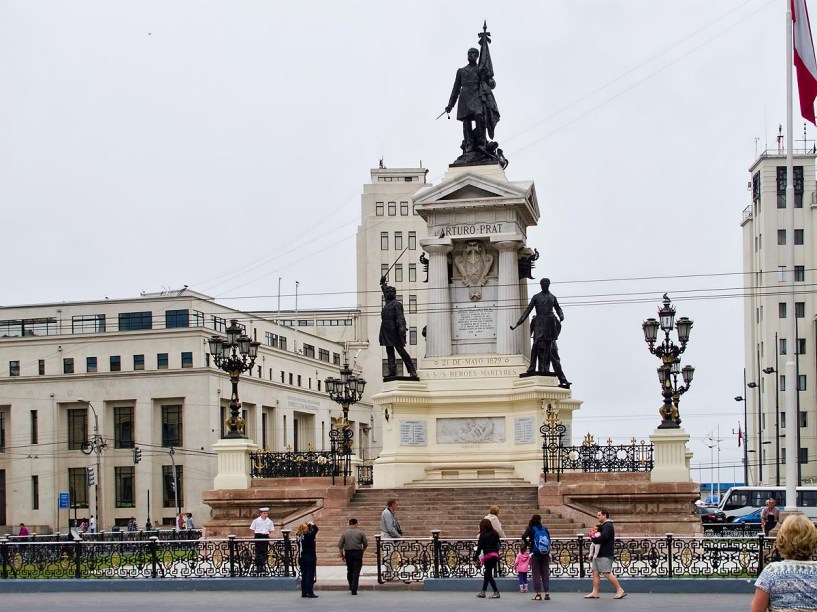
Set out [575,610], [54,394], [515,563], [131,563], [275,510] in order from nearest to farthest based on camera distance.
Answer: [575,610] → [515,563] → [131,563] → [275,510] → [54,394]

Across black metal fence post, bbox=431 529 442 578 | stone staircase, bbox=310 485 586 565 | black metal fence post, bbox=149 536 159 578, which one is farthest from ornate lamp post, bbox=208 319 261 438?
black metal fence post, bbox=431 529 442 578

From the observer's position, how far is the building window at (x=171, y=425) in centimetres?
8906

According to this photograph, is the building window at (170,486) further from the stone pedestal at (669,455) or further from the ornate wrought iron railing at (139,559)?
the ornate wrought iron railing at (139,559)

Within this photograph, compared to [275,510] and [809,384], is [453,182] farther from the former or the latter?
[809,384]

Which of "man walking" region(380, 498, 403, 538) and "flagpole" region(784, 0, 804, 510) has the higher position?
"flagpole" region(784, 0, 804, 510)

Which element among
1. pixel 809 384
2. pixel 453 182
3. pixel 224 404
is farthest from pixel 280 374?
pixel 453 182

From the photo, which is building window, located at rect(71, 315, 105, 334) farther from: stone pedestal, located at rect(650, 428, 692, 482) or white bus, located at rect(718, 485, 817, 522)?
stone pedestal, located at rect(650, 428, 692, 482)

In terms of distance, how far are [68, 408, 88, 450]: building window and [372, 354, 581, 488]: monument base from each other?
2134 inches

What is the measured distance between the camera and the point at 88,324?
312ft

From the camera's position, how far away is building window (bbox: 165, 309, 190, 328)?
92.7m

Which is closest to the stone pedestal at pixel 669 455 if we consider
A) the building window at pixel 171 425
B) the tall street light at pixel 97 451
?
the tall street light at pixel 97 451

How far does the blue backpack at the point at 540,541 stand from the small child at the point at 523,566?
71cm

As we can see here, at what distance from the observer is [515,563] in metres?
26.5

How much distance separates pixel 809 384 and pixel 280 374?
37.5 m
